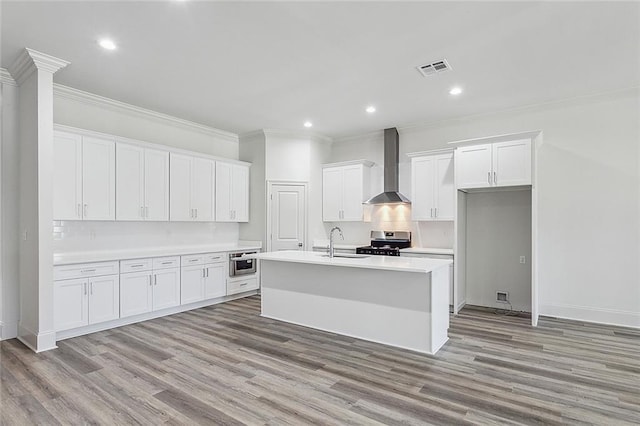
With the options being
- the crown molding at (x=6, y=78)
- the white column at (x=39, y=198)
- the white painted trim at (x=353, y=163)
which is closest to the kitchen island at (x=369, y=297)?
the white column at (x=39, y=198)

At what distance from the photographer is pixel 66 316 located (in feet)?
13.0

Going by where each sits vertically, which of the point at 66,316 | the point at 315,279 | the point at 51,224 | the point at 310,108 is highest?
the point at 310,108

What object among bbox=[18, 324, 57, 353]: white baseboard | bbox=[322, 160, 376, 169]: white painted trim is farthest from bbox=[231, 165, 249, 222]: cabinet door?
bbox=[18, 324, 57, 353]: white baseboard

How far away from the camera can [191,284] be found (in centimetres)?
530

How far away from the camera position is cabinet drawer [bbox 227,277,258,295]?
5.88m

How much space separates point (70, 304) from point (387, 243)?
4.62 meters

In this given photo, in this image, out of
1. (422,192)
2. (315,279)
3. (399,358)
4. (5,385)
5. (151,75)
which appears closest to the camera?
(5,385)

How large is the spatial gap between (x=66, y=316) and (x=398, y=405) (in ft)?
12.2

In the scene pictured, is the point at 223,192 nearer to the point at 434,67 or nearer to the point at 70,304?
the point at 70,304

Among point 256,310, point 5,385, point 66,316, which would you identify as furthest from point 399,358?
point 66,316

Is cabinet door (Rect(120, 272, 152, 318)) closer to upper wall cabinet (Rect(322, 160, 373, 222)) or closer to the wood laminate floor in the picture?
the wood laminate floor

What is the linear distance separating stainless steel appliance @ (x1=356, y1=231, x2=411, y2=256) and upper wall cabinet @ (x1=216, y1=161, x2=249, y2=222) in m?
2.32

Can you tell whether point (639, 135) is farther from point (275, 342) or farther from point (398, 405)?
point (275, 342)

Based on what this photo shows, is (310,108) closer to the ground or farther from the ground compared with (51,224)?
farther from the ground
